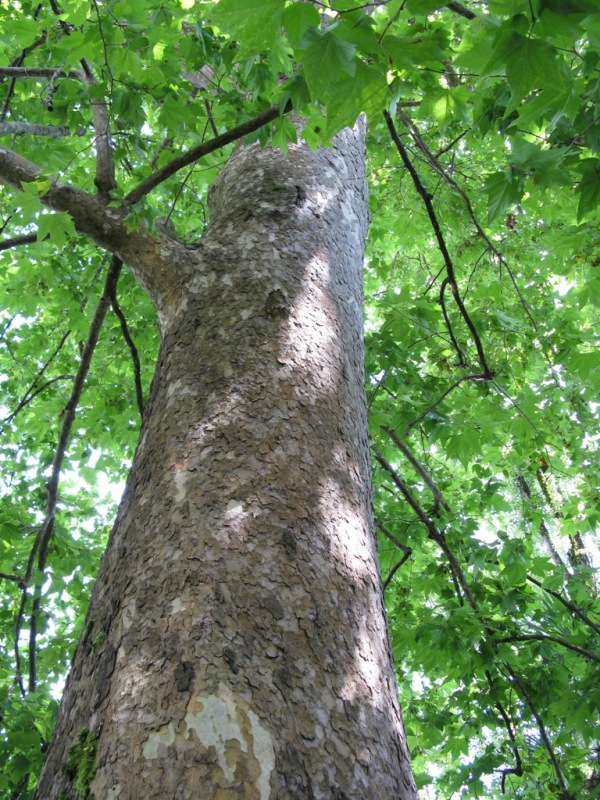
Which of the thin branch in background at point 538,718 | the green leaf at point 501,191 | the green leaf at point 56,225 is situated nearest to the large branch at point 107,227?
the green leaf at point 56,225

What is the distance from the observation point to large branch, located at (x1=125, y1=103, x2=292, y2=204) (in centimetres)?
199

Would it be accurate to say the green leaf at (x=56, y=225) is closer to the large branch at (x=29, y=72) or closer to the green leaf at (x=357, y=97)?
the large branch at (x=29, y=72)

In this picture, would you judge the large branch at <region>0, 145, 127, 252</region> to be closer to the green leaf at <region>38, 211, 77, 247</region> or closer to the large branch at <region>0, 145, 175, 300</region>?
the large branch at <region>0, 145, 175, 300</region>

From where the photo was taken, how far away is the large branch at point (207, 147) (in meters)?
1.99

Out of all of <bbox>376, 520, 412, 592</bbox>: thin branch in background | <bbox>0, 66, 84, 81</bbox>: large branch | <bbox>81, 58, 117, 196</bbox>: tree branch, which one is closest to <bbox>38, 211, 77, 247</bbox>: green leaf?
<bbox>81, 58, 117, 196</bbox>: tree branch

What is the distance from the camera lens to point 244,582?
3.76ft

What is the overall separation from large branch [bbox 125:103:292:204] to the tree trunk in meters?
0.37

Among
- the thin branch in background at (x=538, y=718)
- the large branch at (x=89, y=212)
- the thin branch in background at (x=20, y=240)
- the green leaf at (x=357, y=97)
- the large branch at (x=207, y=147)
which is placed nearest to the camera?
the green leaf at (x=357, y=97)

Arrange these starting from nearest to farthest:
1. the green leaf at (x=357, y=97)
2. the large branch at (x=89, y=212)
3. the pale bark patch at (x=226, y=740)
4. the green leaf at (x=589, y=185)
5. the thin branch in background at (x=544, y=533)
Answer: the pale bark patch at (x=226, y=740) < the green leaf at (x=357, y=97) < the green leaf at (x=589, y=185) < the large branch at (x=89, y=212) < the thin branch in background at (x=544, y=533)

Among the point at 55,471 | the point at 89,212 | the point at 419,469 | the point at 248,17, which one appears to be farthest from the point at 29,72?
the point at 419,469

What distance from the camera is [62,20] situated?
9.19 feet

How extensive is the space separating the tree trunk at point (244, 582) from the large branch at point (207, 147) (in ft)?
1.21

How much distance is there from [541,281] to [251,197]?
3828mm

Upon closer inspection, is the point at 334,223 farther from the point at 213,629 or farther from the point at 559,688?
the point at 559,688
